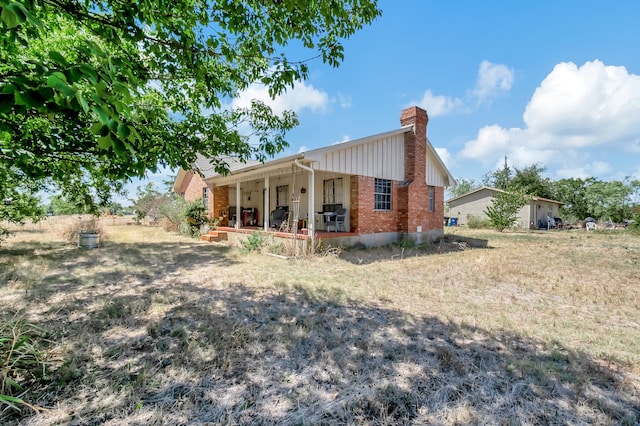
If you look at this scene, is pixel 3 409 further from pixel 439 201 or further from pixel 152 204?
pixel 152 204

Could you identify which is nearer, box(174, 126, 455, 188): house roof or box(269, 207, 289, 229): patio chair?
box(174, 126, 455, 188): house roof

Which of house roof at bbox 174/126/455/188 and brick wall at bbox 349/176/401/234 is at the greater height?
house roof at bbox 174/126/455/188

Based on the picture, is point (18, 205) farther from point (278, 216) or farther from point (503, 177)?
point (503, 177)

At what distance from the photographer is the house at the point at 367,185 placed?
988 cm

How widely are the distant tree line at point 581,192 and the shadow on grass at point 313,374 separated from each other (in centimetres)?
3365

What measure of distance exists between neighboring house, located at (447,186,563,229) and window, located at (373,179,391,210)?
17643 millimetres

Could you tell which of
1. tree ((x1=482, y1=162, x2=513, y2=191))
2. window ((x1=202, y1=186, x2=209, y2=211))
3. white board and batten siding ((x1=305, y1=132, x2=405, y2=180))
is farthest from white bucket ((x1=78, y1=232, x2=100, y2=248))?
tree ((x1=482, y1=162, x2=513, y2=191))

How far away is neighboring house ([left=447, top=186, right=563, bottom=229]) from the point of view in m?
25.5

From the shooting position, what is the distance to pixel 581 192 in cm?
3522

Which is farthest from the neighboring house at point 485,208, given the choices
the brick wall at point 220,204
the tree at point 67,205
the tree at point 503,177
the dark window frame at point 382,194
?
the tree at point 67,205

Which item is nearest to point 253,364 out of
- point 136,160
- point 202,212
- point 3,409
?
point 3,409

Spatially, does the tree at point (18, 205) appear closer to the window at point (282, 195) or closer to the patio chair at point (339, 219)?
the window at point (282, 195)

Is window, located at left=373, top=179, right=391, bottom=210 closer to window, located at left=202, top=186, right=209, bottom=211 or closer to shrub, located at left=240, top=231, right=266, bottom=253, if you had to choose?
shrub, located at left=240, top=231, right=266, bottom=253

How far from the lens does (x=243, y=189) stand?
644 inches
